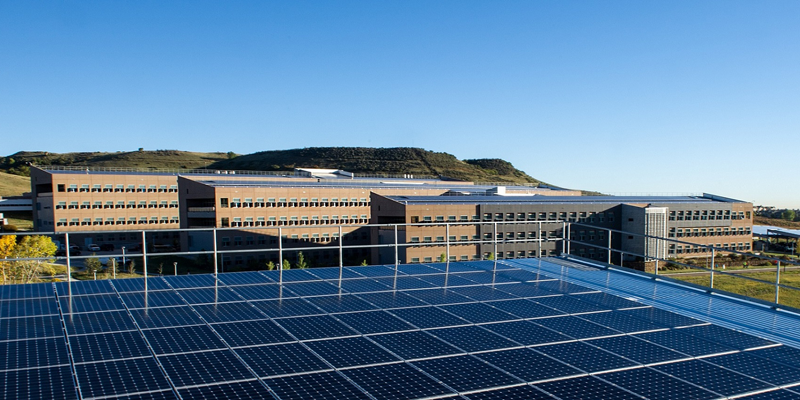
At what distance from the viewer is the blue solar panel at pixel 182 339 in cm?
721

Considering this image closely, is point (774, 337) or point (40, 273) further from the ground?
point (774, 337)

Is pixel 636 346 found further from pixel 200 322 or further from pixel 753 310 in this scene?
pixel 200 322

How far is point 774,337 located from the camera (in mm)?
8328

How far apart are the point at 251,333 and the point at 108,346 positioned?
182cm

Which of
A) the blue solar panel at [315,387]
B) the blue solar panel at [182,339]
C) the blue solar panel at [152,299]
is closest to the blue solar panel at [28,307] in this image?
the blue solar panel at [152,299]

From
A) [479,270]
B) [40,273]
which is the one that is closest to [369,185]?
[40,273]

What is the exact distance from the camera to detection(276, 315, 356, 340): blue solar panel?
7.98m

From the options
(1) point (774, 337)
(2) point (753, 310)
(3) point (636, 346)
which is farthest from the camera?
(2) point (753, 310)

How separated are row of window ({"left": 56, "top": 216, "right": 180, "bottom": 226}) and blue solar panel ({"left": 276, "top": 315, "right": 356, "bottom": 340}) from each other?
87142mm

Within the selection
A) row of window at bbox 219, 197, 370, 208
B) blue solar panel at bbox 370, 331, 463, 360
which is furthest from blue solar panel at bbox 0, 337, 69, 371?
row of window at bbox 219, 197, 370, 208

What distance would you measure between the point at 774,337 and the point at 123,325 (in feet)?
32.0

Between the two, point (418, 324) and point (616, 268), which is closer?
point (418, 324)

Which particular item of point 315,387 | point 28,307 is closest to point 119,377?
point 315,387

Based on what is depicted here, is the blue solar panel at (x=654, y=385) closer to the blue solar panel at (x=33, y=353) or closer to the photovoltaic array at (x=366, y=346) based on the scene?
the photovoltaic array at (x=366, y=346)
